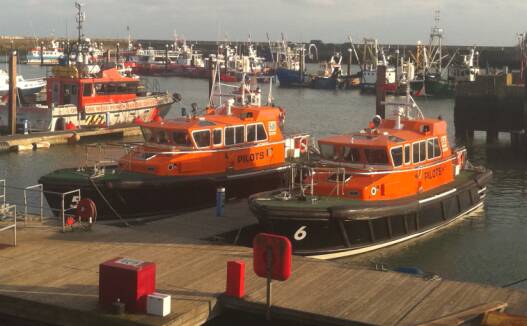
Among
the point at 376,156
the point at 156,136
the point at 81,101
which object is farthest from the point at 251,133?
the point at 81,101

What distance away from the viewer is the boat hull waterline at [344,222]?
1641cm

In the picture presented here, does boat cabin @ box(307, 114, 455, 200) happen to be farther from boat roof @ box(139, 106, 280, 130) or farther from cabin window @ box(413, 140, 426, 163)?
boat roof @ box(139, 106, 280, 130)

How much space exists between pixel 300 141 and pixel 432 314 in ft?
41.3

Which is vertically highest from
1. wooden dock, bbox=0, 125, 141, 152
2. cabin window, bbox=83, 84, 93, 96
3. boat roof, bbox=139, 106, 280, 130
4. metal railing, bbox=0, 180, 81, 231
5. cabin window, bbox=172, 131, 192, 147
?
cabin window, bbox=83, 84, 93, 96

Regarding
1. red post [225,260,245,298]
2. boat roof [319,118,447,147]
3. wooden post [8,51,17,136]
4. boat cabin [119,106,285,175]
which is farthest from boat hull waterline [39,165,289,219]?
wooden post [8,51,17,136]

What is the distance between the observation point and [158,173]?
2006cm

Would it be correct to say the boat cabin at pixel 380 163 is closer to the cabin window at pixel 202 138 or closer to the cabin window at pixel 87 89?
the cabin window at pixel 202 138

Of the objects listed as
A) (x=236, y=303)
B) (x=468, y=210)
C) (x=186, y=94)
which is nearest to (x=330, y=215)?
(x=236, y=303)

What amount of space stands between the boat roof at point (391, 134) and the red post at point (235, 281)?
663 cm

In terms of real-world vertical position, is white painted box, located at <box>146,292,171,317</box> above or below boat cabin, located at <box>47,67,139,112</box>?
below

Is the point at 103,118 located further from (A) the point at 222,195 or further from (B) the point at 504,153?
(A) the point at 222,195

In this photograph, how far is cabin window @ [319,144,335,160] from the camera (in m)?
18.6

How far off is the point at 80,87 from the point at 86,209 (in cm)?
2189

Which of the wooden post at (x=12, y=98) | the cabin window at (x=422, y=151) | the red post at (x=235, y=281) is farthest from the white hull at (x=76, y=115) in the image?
the red post at (x=235, y=281)
